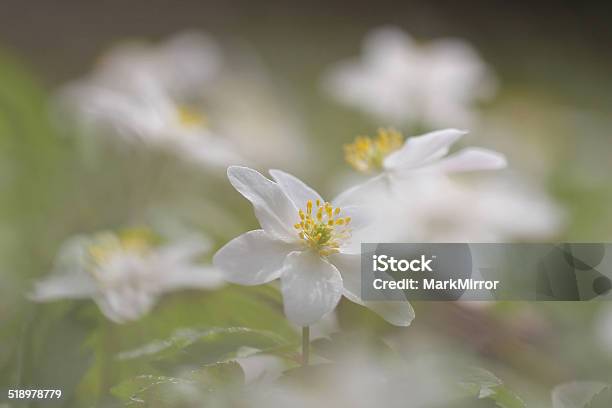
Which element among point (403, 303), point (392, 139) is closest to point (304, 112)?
point (392, 139)

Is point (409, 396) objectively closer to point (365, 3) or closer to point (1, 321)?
point (1, 321)

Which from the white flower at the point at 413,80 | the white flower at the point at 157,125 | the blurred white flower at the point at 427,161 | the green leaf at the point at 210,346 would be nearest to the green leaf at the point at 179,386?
the green leaf at the point at 210,346

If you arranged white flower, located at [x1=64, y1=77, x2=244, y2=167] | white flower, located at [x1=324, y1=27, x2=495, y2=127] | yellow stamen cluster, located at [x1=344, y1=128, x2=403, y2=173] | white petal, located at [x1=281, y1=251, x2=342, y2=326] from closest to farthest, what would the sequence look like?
white petal, located at [x1=281, y1=251, x2=342, y2=326], yellow stamen cluster, located at [x1=344, y1=128, x2=403, y2=173], white flower, located at [x1=64, y1=77, x2=244, y2=167], white flower, located at [x1=324, y1=27, x2=495, y2=127]

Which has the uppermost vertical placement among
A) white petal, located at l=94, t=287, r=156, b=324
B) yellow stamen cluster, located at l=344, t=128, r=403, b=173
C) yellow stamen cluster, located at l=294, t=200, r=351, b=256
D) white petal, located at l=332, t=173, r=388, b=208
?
yellow stamen cluster, located at l=344, t=128, r=403, b=173

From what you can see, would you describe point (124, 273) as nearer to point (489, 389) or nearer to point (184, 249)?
point (184, 249)

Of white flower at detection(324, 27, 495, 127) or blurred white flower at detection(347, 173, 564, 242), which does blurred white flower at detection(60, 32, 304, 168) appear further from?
blurred white flower at detection(347, 173, 564, 242)

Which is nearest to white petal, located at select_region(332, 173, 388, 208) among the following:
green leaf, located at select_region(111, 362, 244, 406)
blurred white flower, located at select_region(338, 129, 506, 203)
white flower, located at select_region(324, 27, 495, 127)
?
blurred white flower, located at select_region(338, 129, 506, 203)

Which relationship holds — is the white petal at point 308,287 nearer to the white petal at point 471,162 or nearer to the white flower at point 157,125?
the white petal at point 471,162

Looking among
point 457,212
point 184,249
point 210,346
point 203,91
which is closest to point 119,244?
point 184,249

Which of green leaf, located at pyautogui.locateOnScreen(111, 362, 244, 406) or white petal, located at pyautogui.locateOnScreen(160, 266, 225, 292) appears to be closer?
green leaf, located at pyautogui.locateOnScreen(111, 362, 244, 406)
